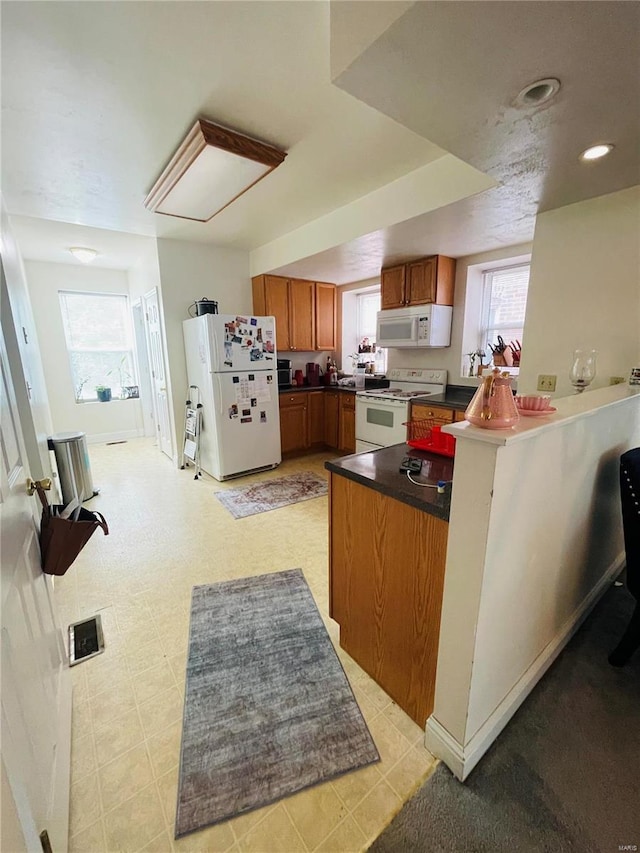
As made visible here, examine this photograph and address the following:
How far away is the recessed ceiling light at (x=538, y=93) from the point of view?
109 centimetres

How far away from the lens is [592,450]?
5.01ft

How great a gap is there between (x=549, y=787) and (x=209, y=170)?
10.8 ft

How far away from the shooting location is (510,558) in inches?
44.0

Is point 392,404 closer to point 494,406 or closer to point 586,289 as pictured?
point 586,289

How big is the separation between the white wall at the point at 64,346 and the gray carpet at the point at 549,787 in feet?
18.7

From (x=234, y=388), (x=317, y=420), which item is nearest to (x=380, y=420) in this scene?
(x=317, y=420)

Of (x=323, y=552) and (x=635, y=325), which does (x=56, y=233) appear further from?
(x=635, y=325)

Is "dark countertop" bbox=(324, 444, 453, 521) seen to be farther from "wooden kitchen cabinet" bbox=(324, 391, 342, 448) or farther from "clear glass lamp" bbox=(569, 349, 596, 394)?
"wooden kitchen cabinet" bbox=(324, 391, 342, 448)

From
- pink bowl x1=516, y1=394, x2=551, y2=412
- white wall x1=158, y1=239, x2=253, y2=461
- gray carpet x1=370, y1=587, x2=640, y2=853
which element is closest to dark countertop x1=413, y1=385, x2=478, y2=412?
pink bowl x1=516, y1=394, x2=551, y2=412

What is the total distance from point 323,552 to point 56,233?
13.4ft

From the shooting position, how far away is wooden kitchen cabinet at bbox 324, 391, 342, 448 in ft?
15.1

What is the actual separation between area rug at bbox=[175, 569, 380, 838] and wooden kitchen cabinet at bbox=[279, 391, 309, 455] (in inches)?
105

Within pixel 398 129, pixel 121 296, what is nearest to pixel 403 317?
pixel 398 129

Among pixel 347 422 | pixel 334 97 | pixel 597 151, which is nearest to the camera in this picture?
pixel 597 151
